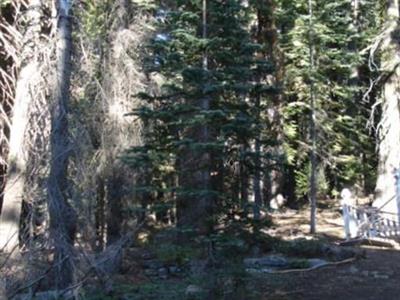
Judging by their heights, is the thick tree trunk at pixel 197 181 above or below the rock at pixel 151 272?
above

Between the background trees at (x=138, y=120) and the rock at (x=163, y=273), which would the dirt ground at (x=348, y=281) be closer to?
the background trees at (x=138, y=120)

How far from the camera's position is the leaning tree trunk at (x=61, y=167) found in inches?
319

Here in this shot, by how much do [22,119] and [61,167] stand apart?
3.39 meters

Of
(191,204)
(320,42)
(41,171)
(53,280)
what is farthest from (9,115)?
(320,42)

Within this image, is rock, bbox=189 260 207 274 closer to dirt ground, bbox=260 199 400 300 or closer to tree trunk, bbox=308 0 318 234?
dirt ground, bbox=260 199 400 300

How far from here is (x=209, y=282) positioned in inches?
312

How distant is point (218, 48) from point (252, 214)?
237 centimetres

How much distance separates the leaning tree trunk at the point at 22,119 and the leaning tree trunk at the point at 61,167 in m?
1.07

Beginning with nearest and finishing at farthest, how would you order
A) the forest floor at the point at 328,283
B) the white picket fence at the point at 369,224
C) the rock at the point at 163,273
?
the forest floor at the point at 328,283
the rock at the point at 163,273
the white picket fence at the point at 369,224

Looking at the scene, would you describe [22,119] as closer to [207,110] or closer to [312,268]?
[207,110]

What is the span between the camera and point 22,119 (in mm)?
12102

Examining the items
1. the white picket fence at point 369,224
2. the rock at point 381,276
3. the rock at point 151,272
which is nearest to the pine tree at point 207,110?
the rock at point 381,276

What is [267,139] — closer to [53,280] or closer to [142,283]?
[53,280]

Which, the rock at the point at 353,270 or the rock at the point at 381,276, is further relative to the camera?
the rock at the point at 353,270
